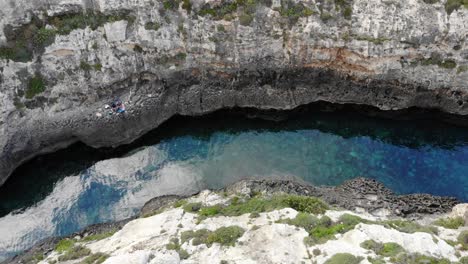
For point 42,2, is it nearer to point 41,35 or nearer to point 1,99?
point 41,35

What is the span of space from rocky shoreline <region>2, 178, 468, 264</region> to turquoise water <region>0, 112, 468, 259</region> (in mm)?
1432

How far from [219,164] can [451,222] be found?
20.5 m

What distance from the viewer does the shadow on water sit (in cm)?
4166

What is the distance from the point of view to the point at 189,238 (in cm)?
2998

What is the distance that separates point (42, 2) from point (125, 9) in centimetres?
749

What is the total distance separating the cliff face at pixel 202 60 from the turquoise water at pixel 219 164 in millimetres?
1943

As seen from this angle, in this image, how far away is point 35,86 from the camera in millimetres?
41719

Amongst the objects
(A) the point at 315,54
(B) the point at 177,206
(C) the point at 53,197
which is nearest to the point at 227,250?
(B) the point at 177,206

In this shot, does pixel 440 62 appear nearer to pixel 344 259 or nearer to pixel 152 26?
pixel 344 259

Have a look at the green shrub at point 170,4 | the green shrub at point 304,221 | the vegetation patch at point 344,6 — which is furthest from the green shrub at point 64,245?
the vegetation patch at point 344,6

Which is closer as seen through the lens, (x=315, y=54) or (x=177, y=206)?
(x=177, y=206)

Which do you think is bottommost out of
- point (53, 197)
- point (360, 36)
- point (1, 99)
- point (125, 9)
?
point (53, 197)

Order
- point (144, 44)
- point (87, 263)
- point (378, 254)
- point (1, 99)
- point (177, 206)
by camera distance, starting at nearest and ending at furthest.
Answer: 1. point (378, 254)
2. point (87, 263)
3. point (177, 206)
4. point (1, 99)
5. point (144, 44)

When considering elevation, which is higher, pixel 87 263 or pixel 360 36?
pixel 360 36
